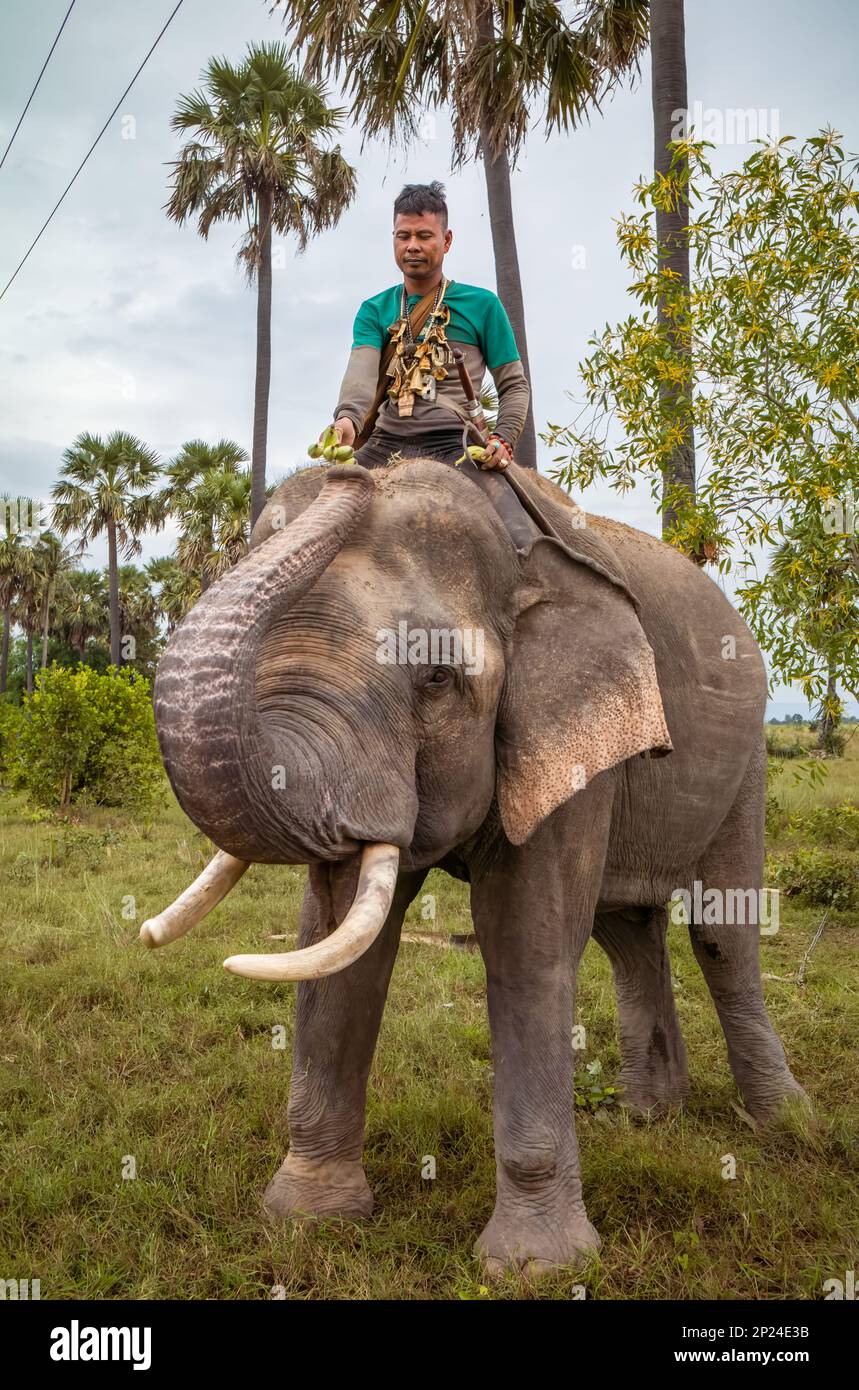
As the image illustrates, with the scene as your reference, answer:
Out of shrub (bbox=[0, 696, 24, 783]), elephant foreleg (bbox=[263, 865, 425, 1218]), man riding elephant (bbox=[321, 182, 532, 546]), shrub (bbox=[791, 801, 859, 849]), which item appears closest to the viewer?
man riding elephant (bbox=[321, 182, 532, 546])

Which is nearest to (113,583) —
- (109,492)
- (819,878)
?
(109,492)

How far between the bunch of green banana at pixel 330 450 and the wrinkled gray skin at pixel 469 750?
99mm

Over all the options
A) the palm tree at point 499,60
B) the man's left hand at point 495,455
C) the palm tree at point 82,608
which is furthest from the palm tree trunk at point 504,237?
the palm tree at point 82,608

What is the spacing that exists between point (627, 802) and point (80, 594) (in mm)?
52231

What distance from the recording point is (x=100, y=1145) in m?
4.63

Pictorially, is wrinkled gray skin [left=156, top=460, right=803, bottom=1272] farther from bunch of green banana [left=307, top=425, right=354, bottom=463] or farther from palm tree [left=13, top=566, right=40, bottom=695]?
palm tree [left=13, top=566, right=40, bottom=695]

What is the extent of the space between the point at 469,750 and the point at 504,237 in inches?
365

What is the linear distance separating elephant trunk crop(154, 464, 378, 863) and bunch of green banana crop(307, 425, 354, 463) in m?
0.54

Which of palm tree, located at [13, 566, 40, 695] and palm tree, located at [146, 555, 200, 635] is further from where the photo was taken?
palm tree, located at [13, 566, 40, 695]

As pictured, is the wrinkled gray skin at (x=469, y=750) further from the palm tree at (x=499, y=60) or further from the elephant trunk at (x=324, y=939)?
the palm tree at (x=499, y=60)

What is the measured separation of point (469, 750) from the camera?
10.9ft

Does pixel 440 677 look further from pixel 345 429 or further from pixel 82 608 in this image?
pixel 82 608

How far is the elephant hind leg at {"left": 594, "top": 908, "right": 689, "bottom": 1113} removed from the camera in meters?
5.53

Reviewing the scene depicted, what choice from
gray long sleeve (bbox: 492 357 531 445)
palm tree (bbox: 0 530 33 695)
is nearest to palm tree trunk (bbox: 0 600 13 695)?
palm tree (bbox: 0 530 33 695)
